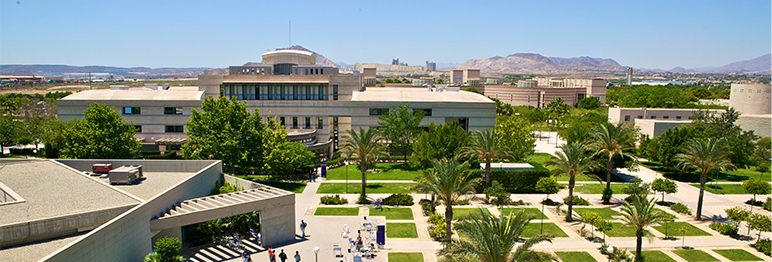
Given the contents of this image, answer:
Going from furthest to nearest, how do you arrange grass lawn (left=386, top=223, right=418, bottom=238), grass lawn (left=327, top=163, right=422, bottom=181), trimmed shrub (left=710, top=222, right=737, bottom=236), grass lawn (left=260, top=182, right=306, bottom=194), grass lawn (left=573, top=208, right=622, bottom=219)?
grass lawn (left=327, top=163, right=422, bottom=181), grass lawn (left=260, top=182, right=306, bottom=194), grass lawn (left=573, top=208, right=622, bottom=219), trimmed shrub (left=710, top=222, right=737, bottom=236), grass lawn (left=386, top=223, right=418, bottom=238)

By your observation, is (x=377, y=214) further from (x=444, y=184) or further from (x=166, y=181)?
(x=166, y=181)

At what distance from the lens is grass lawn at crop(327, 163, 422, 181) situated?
55188 millimetres

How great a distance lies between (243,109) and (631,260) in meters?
38.1

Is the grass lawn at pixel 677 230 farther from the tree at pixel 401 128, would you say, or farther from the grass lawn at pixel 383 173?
the tree at pixel 401 128

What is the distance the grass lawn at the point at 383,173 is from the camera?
5519 cm

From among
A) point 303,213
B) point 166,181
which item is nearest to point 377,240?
point 303,213

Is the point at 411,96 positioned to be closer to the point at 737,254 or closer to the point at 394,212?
the point at 394,212

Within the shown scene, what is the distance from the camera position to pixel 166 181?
35750 mm

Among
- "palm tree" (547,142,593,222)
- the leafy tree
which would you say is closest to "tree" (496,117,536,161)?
the leafy tree

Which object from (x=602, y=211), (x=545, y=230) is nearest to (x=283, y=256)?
(x=545, y=230)

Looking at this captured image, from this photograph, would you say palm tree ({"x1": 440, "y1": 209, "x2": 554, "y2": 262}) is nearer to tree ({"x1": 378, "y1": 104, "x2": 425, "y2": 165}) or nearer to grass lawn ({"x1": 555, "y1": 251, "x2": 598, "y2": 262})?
grass lawn ({"x1": 555, "y1": 251, "x2": 598, "y2": 262})

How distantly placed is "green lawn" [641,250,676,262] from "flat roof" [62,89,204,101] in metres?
59.3

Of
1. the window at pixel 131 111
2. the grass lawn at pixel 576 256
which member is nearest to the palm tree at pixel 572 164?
the grass lawn at pixel 576 256

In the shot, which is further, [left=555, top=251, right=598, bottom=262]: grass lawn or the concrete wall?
[left=555, top=251, right=598, bottom=262]: grass lawn
